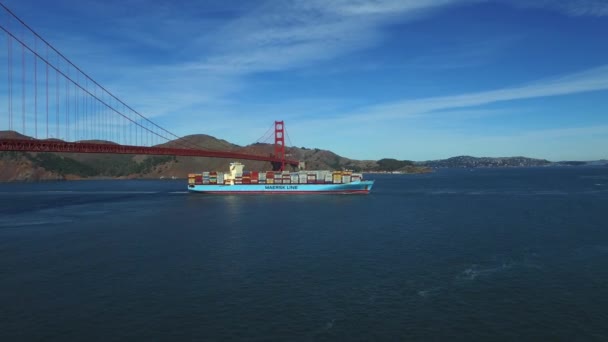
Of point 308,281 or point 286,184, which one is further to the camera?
point 286,184

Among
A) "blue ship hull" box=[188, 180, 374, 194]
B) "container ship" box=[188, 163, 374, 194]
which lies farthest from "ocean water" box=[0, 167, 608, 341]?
"container ship" box=[188, 163, 374, 194]

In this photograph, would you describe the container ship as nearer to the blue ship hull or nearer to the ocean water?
the blue ship hull

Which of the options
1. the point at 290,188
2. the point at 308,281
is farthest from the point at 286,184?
the point at 308,281

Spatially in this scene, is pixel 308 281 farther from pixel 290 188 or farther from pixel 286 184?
pixel 286 184

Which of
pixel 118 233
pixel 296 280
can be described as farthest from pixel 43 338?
pixel 118 233

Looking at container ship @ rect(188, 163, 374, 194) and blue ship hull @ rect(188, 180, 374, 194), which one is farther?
container ship @ rect(188, 163, 374, 194)
